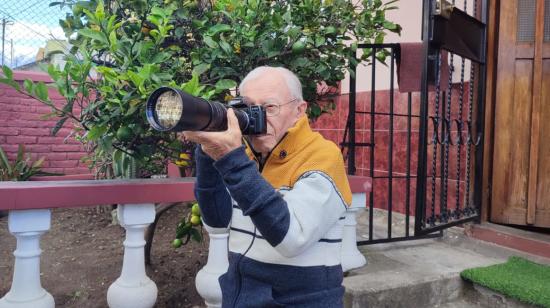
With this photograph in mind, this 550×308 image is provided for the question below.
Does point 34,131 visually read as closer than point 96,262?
No

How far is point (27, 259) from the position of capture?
1393 mm

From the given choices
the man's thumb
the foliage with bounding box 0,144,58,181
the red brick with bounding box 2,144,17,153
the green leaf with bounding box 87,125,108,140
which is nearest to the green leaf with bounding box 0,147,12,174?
the foliage with bounding box 0,144,58,181

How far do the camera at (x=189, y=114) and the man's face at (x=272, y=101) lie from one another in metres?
0.08

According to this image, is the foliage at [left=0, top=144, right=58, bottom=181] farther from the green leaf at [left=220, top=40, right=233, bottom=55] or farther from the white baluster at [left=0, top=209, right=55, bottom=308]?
the green leaf at [left=220, top=40, right=233, bottom=55]

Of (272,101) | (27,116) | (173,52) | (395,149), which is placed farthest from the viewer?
(27,116)

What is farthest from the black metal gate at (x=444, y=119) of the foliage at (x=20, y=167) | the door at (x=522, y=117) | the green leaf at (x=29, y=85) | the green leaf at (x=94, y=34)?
the foliage at (x=20, y=167)

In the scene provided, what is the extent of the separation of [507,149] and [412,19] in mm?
1394

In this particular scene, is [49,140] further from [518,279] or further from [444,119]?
[518,279]

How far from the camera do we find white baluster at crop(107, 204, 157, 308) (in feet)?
5.07

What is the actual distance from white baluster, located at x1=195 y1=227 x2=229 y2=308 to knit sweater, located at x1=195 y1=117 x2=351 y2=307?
0.52m

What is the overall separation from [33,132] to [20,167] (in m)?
0.60

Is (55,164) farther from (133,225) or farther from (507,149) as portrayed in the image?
(507,149)

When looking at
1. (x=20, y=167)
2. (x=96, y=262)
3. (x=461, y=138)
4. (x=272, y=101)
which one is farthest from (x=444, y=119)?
(x=20, y=167)

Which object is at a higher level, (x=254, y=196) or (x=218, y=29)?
(x=218, y=29)
